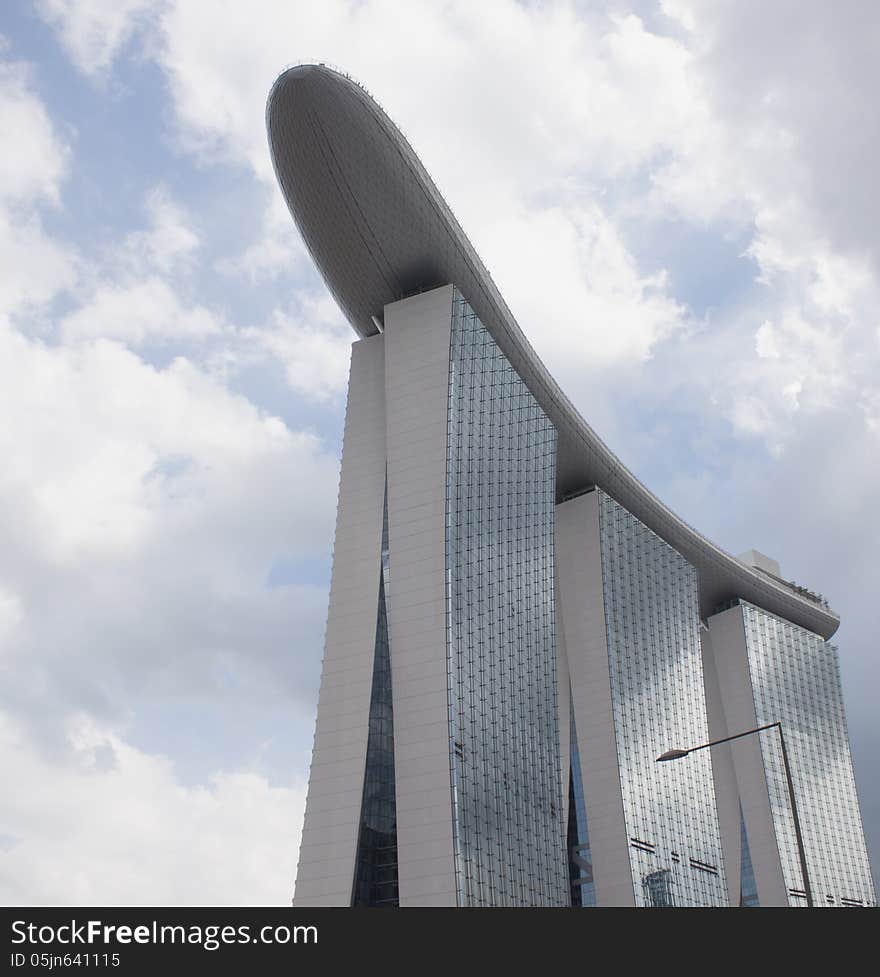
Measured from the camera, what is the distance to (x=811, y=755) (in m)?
84.6

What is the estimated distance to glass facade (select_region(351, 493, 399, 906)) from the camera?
39.2m

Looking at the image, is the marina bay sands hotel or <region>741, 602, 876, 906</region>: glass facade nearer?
the marina bay sands hotel

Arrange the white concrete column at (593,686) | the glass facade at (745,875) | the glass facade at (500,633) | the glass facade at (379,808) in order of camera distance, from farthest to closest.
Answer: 1. the glass facade at (745,875)
2. the white concrete column at (593,686)
3. the glass facade at (500,633)
4. the glass facade at (379,808)

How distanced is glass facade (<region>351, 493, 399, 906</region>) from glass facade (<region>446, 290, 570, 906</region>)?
284 centimetres

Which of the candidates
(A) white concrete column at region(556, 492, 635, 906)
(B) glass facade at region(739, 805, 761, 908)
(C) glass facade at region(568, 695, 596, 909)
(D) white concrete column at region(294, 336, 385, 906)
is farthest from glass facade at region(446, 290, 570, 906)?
(B) glass facade at region(739, 805, 761, 908)

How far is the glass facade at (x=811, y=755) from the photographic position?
78688 mm

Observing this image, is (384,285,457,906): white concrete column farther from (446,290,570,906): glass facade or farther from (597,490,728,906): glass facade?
(597,490,728,906): glass facade

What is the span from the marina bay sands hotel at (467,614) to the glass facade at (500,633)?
0.14 metres

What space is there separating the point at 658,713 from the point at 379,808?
30.8 m

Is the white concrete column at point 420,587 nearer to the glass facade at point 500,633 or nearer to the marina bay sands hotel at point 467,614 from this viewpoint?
the marina bay sands hotel at point 467,614

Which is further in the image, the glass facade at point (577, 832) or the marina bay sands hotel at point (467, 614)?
the glass facade at point (577, 832)

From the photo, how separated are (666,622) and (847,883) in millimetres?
29383

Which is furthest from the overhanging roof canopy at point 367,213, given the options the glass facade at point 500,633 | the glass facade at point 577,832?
the glass facade at point 577,832
